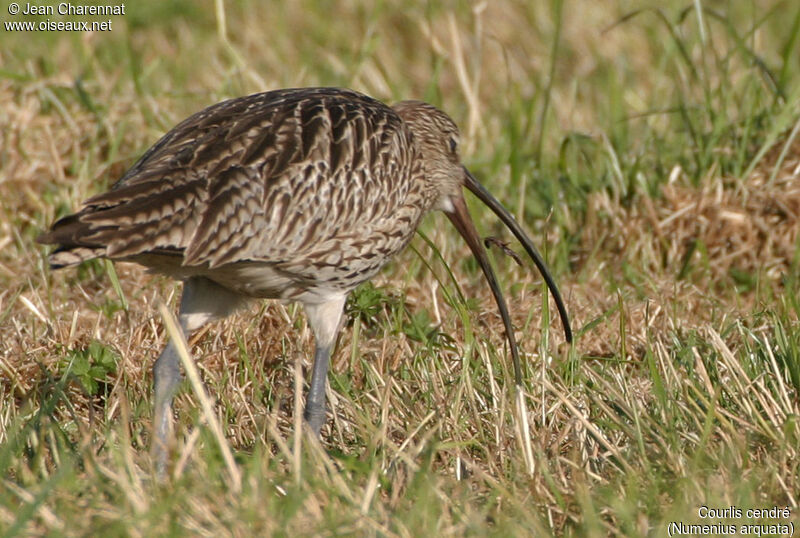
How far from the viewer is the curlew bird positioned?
4129 millimetres

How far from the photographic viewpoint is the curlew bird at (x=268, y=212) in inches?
163

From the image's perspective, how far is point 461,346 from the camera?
206 inches

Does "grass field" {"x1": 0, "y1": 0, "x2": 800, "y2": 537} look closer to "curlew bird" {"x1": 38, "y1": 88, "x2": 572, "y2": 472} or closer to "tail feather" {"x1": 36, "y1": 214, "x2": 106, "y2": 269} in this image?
"curlew bird" {"x1": 38, "y1": 88, "x2": 572, "y2": 472}

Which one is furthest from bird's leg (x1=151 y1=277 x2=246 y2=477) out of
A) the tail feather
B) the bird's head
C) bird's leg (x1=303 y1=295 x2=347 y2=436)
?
the bird's head

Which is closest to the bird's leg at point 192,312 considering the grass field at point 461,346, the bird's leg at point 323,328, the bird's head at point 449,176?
the grass field at point 461,346

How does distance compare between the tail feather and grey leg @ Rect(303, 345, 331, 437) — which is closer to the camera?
the tail feather

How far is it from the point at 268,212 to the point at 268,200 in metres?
0.04

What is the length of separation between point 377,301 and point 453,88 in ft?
13.8

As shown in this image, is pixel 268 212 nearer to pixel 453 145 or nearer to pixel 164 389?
pixel 164 389

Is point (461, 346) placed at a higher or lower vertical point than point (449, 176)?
lower

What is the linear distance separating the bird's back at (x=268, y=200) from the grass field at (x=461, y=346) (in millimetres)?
403

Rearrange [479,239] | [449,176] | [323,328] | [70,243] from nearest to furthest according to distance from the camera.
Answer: [70,243] < [323,328] < [449,176] < [479,239]

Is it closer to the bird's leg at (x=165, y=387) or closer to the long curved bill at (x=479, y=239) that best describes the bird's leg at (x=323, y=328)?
the bird's leg at (x=165, y=387)

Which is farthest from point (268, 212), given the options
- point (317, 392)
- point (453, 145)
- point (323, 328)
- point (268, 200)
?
point (453, 145)
